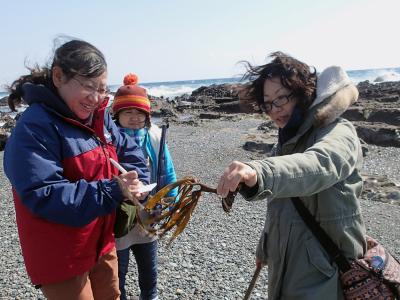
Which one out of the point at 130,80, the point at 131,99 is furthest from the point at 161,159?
the point at 130,80

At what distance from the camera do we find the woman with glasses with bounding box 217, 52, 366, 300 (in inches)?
74.5

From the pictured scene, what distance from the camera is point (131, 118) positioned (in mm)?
3719

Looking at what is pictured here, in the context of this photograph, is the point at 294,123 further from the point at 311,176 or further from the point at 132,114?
the point at 132,114

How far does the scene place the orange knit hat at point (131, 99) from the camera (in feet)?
12.2

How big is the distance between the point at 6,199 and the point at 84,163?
7.80 meters

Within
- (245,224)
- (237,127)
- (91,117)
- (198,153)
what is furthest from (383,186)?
(237,127)

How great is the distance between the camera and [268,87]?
238 cm

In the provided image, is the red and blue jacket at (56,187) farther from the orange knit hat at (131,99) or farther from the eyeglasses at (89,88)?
the orange knit hat at (131,99)

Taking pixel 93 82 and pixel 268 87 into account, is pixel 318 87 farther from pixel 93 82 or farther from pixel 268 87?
pixel 93 82

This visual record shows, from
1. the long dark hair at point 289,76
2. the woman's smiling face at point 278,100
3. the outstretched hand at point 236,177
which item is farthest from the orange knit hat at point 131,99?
the outstretched hand at point 236,177

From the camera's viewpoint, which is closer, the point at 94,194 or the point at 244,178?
the point at 244,178

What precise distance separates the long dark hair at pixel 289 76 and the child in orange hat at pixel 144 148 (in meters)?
1.44

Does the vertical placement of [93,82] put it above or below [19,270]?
above

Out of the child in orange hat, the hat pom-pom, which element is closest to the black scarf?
the child in orange hat
